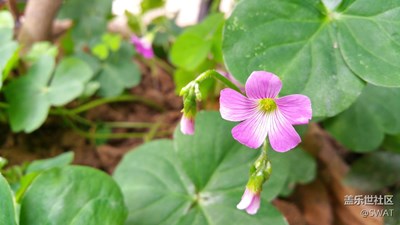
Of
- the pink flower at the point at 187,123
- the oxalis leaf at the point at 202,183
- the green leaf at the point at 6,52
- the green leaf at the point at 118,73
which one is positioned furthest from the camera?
the green leaf at the point at 118,73

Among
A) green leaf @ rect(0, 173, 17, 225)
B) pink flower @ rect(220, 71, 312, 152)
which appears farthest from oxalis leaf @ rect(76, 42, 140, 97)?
pink flower @ rect(220, 71, 312, 152)

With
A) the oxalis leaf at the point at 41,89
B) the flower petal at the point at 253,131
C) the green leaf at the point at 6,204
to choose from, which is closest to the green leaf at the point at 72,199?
the green leaf at the point at 6,204

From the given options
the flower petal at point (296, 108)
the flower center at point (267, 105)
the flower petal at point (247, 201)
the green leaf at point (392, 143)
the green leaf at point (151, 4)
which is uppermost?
the flower petal at point (296, 108)

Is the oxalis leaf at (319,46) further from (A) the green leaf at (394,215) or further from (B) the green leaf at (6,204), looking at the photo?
(B) the green leaf at (6,204)

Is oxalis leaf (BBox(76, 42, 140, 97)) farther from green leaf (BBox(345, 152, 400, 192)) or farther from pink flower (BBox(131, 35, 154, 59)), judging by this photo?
green leaf (BBox(345, 152, 400, 192))

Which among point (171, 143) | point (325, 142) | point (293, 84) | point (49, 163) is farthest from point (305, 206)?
point (49, 163)

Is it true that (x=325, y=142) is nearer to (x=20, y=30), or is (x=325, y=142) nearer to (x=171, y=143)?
(x=171, y=143)

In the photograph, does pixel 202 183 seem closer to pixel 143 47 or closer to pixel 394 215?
pixel 394 215
